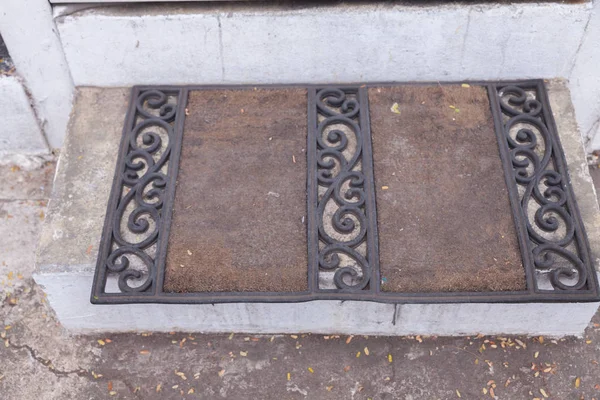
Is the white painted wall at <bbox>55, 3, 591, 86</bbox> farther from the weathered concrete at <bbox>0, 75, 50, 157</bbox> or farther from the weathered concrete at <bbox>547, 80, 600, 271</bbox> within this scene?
the weathered concrete at <bbox>0, 75, 50, 157</bbox>

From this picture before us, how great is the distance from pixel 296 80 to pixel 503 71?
4.27 feet

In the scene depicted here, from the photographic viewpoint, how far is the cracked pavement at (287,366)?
3525 mm

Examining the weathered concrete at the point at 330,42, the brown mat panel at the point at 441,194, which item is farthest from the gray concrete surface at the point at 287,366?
the weathered concrete at the point at 330,42

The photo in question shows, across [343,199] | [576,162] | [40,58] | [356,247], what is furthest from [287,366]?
[40,58]

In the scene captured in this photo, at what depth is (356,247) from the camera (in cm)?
338

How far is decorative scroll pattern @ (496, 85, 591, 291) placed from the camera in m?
3.28

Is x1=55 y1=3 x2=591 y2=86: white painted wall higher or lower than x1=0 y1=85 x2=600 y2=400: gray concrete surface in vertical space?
higher

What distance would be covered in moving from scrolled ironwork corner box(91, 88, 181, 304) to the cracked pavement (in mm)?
539

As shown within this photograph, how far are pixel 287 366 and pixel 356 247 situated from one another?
33.0 inches

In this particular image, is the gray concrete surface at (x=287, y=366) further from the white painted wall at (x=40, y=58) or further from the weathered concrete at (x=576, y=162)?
the white painted wall at (x=40, y=58)

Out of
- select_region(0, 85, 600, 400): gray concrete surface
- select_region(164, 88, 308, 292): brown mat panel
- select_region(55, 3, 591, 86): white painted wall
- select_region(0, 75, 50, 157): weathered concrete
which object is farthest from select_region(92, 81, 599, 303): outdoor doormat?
select_region(0, 75, 50, 157): weathered concrete

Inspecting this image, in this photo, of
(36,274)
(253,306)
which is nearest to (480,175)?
(253,306)

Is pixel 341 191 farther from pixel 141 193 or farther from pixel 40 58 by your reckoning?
pixel 40 58

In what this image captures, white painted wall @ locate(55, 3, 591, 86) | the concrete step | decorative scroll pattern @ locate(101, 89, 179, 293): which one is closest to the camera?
the concrete step
